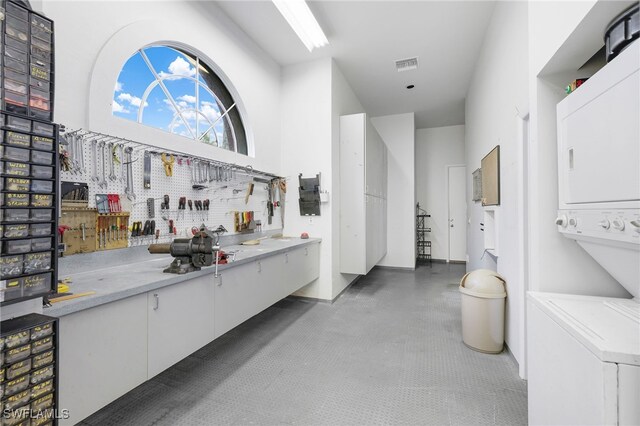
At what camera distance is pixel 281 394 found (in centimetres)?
193

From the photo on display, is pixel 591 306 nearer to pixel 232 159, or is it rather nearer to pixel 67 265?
pixel 67 265

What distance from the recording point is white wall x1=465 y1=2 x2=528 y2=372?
213 cm

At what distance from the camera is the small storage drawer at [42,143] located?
105cm

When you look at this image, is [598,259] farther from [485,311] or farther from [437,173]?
[437,173]

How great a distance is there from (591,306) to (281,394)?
185cm

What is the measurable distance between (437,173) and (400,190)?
4.48ft

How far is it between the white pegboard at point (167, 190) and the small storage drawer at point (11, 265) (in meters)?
0.92

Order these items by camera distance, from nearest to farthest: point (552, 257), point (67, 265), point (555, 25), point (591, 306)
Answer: point (591, 306), point (555, 25), point (552, 257), point (67, 265)

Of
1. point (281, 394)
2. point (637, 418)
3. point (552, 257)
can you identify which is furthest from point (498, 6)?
point (281, 394)

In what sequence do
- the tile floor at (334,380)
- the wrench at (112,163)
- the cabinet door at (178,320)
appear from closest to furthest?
the cabinet door at (178,320)
the tile floor at (334,380)
the wrench at (112,163)

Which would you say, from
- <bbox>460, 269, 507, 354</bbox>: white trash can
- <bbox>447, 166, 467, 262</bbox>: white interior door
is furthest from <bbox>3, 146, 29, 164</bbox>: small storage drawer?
<bbox>447, 166, 467, 262</bbox>: white interior door

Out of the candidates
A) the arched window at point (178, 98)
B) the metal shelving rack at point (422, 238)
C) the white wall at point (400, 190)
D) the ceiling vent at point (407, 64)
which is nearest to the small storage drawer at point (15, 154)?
the arched window at point (178, 98)

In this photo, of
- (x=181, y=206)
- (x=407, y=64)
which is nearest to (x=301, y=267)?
(x=181, y=206)

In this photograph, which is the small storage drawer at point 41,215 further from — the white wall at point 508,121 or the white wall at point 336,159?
the white wall at point 336,159
